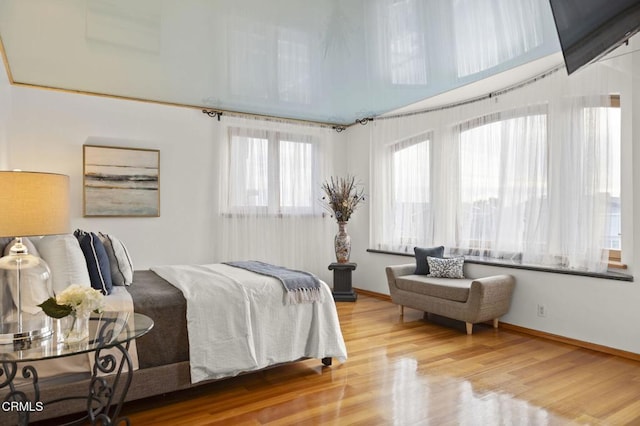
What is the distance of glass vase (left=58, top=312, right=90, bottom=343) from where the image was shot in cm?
185

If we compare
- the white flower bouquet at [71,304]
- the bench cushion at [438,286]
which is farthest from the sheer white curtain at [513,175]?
the white flower bouquet at [71,304]

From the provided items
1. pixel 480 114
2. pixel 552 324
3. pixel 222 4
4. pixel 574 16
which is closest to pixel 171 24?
pixel 222 4

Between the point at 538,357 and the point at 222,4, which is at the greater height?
the point at 222,4

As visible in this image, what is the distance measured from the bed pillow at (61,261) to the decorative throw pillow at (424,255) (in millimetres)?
3520

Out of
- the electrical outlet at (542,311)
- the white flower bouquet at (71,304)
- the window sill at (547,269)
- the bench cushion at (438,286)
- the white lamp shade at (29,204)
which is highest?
the white lamp shade at (29,204)

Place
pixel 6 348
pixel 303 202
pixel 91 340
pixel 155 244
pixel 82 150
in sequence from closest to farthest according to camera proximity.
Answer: pixel 6 348 < pixel 91 340 < pixel 82 150 < pixel 155 244 < pixel 303 202

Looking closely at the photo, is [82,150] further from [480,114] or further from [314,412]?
[480,114]

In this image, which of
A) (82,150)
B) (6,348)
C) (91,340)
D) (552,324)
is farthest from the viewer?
(82,150)

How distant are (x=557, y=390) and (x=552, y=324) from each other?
4.29 feet

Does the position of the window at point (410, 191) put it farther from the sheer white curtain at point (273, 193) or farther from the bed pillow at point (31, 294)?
the bed pillow at point (31, 294)

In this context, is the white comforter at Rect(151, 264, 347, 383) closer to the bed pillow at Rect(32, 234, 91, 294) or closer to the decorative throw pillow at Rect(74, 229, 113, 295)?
the decorative throw pillow at Rect(74, 229, 113, 295)

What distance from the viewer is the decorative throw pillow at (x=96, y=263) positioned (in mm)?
2842

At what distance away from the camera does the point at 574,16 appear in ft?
6.01

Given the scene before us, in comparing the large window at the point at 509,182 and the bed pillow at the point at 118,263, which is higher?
the large window at the point at 509,182
